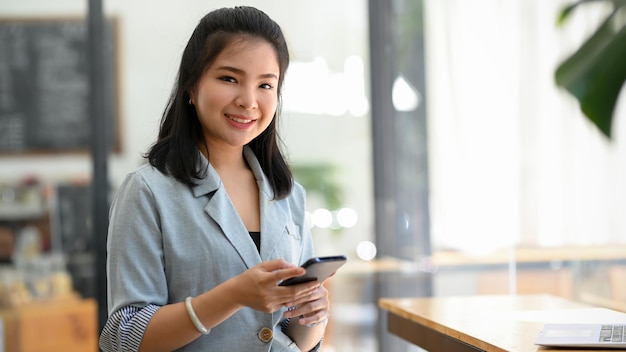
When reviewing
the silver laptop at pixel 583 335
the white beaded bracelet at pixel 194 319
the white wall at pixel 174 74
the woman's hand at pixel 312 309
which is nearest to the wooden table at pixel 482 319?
the silver laptop at pixel 583 335

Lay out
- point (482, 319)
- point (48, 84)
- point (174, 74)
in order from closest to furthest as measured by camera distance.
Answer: point (482, 319) → point (174, 74) → point (48, 84)

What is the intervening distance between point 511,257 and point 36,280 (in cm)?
212


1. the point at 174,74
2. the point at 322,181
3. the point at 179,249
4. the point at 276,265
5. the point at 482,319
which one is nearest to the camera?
the point at 276,265

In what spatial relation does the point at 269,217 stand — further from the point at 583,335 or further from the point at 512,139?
the point at 512,139

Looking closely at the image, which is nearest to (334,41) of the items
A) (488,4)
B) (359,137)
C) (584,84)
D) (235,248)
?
(359,137)

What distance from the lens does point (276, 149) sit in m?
2.05

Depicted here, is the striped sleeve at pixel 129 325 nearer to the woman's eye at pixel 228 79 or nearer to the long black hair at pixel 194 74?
the long black hair at pixel 194 74

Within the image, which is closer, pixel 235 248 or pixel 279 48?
pixel 235 248

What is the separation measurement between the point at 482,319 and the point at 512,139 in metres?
1.84

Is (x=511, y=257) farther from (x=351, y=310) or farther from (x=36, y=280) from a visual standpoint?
(x=36, y=280)

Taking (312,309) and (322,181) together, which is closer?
(312,309)

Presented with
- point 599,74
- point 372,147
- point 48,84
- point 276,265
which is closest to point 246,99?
point 276,265

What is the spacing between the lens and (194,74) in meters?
1.86

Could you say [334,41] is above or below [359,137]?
above
